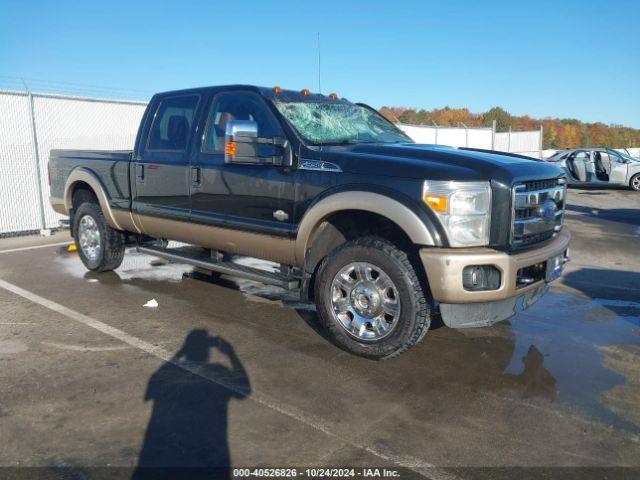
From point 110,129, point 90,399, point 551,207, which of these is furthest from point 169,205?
point 110,129

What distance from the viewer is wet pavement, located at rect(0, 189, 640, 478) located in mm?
2990

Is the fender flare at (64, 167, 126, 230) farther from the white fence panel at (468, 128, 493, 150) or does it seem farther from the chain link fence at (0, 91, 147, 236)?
the white fence panel at (468, 128, 493, 150)

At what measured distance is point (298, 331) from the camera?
16.2 feet

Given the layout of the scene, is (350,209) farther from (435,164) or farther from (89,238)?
(89,238)

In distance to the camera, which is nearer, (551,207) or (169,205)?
(551,207)

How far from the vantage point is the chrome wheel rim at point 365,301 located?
4.11 metres

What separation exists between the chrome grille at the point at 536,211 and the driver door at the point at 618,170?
57.8ft

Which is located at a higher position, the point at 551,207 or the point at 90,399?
the point at 551,207

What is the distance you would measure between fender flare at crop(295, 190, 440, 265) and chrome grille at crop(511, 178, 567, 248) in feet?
2.04

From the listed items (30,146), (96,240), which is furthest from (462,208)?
(30,146)

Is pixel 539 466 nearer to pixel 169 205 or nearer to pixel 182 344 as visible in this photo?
pixel 182 344

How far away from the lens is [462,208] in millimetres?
3799

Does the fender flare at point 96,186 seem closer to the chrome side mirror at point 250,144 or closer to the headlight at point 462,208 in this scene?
the chrome side mirror at point 250,144

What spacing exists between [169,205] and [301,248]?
1817mm
